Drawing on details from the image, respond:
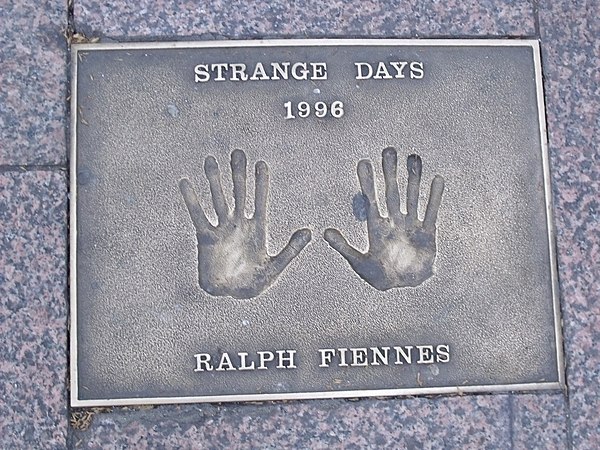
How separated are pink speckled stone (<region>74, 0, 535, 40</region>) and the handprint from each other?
0.39 meters

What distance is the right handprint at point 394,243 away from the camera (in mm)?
1716

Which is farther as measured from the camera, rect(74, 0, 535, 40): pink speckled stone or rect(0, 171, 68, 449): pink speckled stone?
rect(74, 0, 535, 40): pink speckled stone

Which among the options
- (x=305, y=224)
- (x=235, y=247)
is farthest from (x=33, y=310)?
(x=305, y=224)

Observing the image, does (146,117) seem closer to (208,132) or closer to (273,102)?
(208,132)

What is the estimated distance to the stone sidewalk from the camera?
5.51 feet

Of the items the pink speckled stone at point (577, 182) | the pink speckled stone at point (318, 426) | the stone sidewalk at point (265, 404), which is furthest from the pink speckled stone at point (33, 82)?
the pink speckled stone at point (577, 182)

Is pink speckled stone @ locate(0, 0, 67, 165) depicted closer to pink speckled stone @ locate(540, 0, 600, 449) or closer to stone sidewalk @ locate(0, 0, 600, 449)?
stone sidewalk @ locate(0, 0, 600, 449)

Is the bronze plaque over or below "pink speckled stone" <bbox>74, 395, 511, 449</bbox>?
over

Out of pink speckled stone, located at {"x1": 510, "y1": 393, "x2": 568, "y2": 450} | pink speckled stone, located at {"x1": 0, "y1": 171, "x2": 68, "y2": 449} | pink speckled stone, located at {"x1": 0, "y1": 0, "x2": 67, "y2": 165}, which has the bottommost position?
pink speckled stone, located at {"x1": 510, "y1": 393, "x2": 568, "y2": 450}

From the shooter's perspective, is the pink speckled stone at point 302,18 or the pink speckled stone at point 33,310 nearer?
the pink speckled stone at point 33,310

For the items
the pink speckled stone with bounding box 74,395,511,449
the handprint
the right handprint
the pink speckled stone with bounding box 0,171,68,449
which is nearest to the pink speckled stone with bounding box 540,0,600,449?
the pink speckled stone with bounding box 74,395,511,449

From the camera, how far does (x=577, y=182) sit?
1.78 metres

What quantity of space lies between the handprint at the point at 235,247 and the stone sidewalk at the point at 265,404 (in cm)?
30

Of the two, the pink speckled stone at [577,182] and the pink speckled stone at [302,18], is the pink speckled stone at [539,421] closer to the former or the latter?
the pink speckled stone at [577,182]
